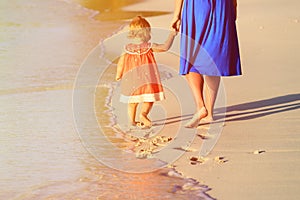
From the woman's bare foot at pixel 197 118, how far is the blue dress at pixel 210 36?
1.11ft

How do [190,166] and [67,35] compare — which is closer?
[190,166]

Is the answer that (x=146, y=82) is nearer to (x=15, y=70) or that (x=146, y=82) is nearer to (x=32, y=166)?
(x=32, y=166)

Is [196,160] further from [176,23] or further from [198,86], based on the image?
[176,23]

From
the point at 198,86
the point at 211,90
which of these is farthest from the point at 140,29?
the point at 211,90

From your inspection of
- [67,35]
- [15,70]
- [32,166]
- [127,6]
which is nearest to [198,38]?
[32,166]

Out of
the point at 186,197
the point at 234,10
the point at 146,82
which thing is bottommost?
the point at 186,197

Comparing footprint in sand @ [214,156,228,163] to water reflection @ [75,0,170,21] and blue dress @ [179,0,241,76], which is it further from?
water reflection @ [75,0,170,21]

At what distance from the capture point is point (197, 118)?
6406 millimetres

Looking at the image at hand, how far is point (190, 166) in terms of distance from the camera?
209 inches

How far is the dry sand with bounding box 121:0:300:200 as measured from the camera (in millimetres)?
4809

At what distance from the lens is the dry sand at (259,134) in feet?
15.8

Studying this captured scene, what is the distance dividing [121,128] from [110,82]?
2330 mm

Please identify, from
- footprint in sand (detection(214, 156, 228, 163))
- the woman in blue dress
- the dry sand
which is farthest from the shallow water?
the woman in blue dress

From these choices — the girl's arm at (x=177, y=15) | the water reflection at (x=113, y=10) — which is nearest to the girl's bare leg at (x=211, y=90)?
the girl's arm at (x=177, y=15)
